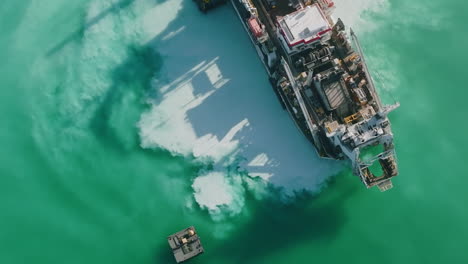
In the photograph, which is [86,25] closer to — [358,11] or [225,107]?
[225,107]

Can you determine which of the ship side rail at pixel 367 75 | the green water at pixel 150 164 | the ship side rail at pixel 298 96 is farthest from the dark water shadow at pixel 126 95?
the ship side rail at pixel 367 75

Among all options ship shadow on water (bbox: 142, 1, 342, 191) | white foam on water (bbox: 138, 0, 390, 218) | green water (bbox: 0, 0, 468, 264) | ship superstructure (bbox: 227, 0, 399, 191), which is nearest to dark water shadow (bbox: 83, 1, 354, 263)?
green water (bbox: 0, 0, 468, 264)

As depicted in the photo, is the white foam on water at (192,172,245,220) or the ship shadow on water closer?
the white foam on water at (192,172,245,220)

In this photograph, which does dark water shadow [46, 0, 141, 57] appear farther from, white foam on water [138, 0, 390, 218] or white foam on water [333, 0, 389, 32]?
white foam on water [333, 0, 389, 32]

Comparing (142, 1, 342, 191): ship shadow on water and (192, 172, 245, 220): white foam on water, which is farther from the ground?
(142, 1, 342, 191): ship shadow on water

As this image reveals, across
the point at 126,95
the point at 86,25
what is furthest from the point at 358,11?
the point at 86,25

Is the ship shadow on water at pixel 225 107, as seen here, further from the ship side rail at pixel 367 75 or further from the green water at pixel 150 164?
the ship side rail at pixel 367 75
